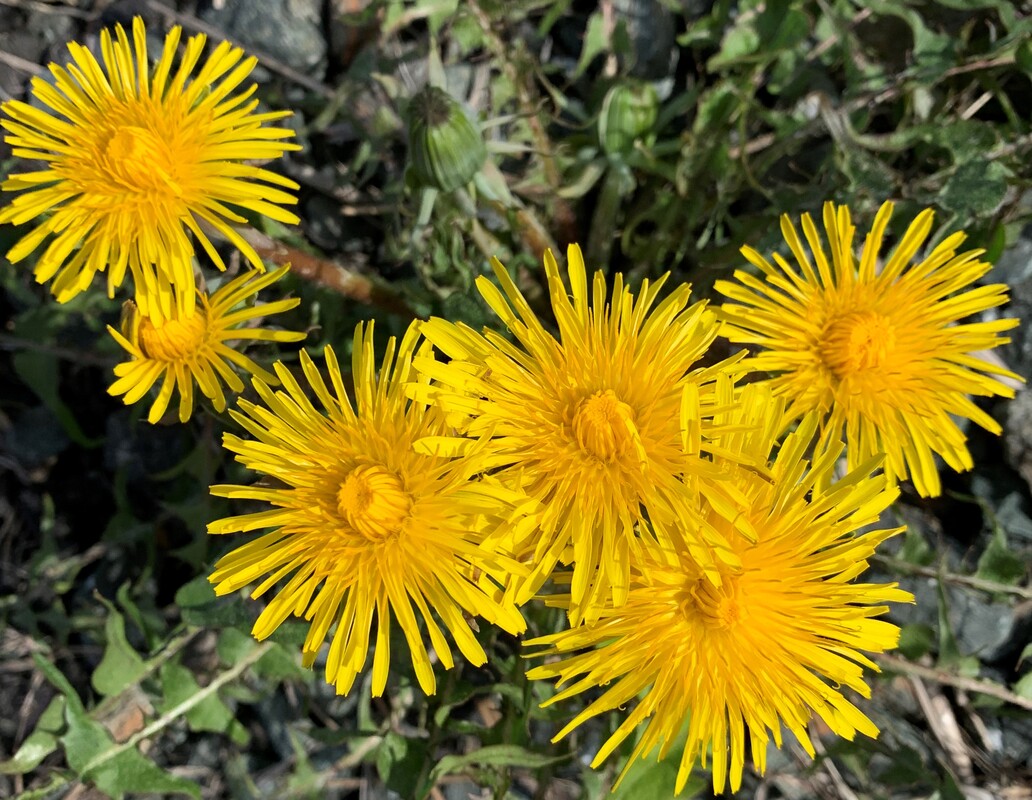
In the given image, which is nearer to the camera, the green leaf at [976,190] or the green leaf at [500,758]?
the green leaf at [500,758]

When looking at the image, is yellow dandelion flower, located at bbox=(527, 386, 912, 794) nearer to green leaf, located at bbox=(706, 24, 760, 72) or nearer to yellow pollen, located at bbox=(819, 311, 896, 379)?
yellow pollen, located at bbox=(819, 311, 896, 379)

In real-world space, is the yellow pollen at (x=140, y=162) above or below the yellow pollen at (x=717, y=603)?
above

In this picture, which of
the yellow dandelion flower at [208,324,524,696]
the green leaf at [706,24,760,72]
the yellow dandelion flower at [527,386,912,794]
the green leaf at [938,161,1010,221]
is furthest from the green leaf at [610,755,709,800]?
the green leaf at [706,24,760,72]

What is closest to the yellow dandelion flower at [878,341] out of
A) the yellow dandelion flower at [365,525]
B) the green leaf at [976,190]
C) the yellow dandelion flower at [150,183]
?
the green leaf at [976,190]

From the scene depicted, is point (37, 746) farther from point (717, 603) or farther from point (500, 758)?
point (717, 603)

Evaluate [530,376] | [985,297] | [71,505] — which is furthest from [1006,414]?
[71,505]

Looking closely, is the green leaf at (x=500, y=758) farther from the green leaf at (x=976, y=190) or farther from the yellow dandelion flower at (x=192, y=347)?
the green leaf at (x=976, y=190)
